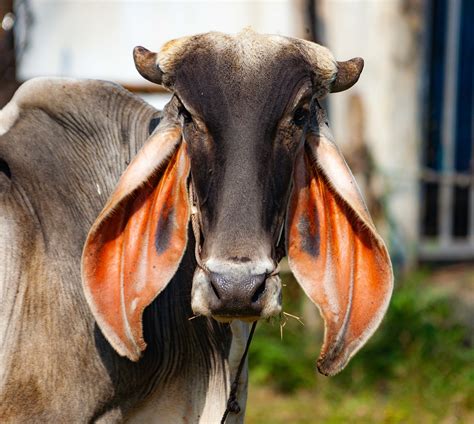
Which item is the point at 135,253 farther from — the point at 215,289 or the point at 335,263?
the point at 335,263

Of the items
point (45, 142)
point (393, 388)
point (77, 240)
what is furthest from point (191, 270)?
point (393, 388)

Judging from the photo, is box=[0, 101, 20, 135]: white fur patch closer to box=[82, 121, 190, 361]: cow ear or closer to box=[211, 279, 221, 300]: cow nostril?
box=[82, 121, 190, 361]: cow ear

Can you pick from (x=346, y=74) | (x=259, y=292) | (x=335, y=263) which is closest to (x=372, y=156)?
(x=346, y=74)

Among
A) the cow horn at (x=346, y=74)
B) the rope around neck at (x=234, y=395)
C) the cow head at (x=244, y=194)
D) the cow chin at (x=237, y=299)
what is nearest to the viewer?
the cow chin at (x=237, y=299)

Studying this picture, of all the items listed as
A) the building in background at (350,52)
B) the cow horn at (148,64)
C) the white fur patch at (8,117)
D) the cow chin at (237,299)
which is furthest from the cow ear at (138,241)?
the building in background at (350,52)

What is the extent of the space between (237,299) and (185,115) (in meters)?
0.66

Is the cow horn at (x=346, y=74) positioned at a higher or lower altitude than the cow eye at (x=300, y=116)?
higher

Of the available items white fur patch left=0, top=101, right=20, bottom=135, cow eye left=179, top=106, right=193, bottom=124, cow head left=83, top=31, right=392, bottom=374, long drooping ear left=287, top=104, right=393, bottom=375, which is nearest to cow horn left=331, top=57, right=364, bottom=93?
cow head left=83, top=31, right=392, bottom=374

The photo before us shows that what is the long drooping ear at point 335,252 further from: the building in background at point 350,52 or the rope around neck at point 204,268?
the building in background at point 350,52

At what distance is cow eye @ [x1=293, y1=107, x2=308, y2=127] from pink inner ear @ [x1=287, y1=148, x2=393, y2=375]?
0.38 ft

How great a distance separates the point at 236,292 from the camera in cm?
287

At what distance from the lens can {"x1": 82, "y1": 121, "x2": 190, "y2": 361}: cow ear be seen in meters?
3.19

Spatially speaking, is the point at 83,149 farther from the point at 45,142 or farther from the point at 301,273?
the point at 301,273

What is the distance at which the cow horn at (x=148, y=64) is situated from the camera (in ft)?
10.8
